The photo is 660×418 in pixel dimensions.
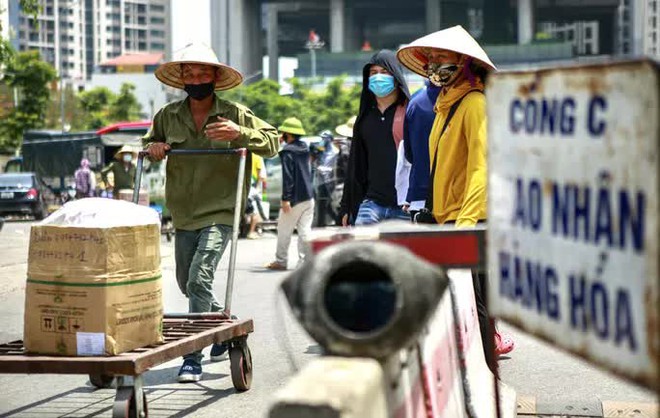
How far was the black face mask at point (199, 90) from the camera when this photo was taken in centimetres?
768

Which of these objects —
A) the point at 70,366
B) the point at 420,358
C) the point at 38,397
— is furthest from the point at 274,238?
the point at 420,358

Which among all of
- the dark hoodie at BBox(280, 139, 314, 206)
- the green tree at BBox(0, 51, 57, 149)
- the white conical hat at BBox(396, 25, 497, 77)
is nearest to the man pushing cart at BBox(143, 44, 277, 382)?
the white conical hat at BBox(396, 25, 497, 77)

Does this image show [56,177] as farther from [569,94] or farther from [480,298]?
[569,94]

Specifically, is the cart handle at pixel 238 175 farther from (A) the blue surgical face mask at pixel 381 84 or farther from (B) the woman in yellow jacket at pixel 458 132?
(B) the woman in yellow jacket at pixel 458 132

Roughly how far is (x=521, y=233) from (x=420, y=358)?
0.69 meters

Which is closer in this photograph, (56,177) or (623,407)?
(623,407)

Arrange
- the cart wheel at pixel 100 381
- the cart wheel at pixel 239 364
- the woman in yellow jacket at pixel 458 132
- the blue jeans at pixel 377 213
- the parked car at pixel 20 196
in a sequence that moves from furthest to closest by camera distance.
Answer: the parked car at pixel 20 196 < the blue jeans at pixel 377 213 < the cart wheel at pixel 100 381 < the cart wheel at pixel 239 364 < the woman in yellow jacket at pixel 458 132

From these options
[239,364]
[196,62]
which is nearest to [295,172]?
[196,62]

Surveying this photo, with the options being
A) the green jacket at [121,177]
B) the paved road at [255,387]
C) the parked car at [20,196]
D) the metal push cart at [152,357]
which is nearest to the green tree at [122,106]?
the parked car at [20,196]

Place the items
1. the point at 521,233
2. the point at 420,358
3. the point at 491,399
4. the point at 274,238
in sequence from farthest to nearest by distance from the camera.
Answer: the point at 274,238, the point at 491,399, the point at 420,358, the point at 521,233

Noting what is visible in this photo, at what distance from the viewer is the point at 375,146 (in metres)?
8.29

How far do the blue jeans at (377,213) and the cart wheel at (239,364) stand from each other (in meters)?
1.35

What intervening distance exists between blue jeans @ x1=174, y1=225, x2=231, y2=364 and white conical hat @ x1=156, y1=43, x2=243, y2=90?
919 mm

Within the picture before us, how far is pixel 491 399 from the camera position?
16.8ft
